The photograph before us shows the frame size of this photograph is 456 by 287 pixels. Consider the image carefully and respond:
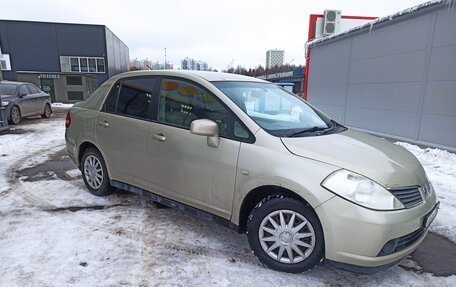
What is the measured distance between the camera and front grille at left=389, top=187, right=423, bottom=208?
2486 mm

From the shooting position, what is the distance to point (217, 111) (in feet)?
10.3

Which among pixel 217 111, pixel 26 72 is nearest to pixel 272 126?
pixel 217 111

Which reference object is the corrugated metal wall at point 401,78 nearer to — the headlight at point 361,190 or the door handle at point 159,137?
the headlight at point 361,190

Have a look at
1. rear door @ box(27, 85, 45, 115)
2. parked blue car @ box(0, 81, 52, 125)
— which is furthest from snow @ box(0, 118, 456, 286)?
rear door @ box(27, 85, 45, 115)

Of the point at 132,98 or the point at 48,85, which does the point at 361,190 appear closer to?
the point at 132,98

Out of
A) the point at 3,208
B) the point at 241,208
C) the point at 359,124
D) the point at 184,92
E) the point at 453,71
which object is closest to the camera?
the point at 241,208

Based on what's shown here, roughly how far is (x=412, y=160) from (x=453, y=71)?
5250 millimetres

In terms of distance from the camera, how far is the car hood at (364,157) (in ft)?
8.27

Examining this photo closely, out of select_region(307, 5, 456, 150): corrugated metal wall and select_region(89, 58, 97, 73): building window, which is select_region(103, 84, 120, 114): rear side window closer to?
select_region(307, 5, 456, 150): corrugated metal wall

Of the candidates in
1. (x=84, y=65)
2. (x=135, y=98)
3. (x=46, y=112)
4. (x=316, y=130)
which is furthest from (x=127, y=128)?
(x=84, y=65)

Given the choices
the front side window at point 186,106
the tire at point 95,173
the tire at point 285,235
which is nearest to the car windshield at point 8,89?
the tire at point 95,173

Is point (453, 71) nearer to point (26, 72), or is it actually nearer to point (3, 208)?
point (3, 208)

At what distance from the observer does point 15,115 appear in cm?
1141

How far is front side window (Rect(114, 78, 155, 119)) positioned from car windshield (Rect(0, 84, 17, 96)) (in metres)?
9.42
